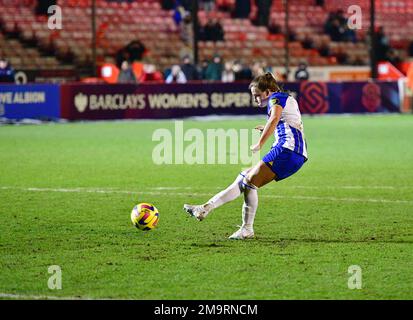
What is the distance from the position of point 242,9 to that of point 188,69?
875 cm

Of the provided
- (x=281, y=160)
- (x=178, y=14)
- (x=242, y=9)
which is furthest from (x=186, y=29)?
(x=281, y=160)

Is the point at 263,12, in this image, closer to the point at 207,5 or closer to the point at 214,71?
the point at 207,5

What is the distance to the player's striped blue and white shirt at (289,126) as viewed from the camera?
9307 mm

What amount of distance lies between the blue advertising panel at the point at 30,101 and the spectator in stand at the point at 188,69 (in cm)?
528

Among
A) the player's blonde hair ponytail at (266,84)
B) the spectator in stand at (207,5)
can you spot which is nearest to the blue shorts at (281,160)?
the player's blonde hair ponytail at (266,84)

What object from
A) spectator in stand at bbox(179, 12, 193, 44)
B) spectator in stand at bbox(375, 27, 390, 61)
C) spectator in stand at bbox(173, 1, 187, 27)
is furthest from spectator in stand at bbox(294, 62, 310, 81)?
spectator in stand at bbox(375, 27, 390, 61)

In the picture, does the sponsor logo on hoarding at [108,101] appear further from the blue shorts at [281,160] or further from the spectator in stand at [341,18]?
the blue shorts at [281,160]

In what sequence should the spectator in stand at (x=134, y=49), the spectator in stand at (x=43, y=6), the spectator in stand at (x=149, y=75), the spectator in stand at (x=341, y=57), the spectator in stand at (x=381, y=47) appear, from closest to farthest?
the spectator in stand at (x=149, y=75), the spectator in stand at (x=134, y=49), the spectator in stand at (x=43, y=6), the spectator in stand at (x=381, y=47), the spectator in stand at (x=341, y=57)

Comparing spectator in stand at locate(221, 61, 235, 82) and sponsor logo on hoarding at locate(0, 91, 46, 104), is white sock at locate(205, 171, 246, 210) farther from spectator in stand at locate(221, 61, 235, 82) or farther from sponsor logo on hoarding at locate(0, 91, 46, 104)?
spectator in stand at locate(221, 61, 235, 82)

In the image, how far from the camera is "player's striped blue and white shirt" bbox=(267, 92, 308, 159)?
931 centimetres

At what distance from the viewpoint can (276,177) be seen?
30.9 feet

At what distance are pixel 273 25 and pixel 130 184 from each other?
26297 mm

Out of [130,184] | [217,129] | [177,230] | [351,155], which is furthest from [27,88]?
[177,230]

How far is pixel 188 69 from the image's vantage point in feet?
98.3
